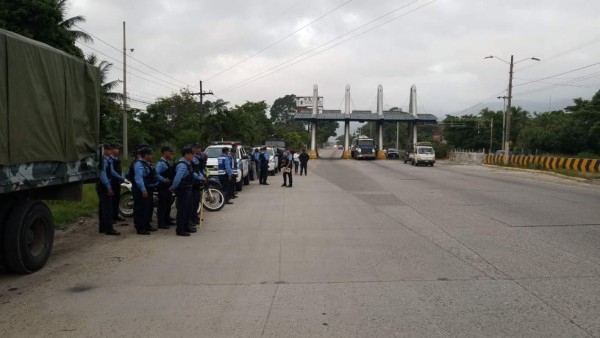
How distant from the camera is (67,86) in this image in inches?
308

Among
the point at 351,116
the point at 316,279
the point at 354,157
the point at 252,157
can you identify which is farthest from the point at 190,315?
the point at 351,116

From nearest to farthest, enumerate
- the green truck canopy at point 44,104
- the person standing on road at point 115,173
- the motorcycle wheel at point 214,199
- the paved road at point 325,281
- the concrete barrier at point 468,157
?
the paved road at point 325,281 < the green truck canopy at point 44,104 < the person standing on road at point 115,173 < the motorcycle wheel at point 214,199 < the concrete barrier at point 468,157

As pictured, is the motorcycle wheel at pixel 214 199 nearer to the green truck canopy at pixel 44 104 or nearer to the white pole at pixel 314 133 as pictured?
the green truck canopy at pixel 44 104

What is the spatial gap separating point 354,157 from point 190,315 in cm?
6018

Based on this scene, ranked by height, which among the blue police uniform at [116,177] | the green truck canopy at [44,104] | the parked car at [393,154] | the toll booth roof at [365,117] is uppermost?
the toll booth roof at [365,117]

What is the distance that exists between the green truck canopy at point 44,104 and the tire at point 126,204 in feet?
12.2

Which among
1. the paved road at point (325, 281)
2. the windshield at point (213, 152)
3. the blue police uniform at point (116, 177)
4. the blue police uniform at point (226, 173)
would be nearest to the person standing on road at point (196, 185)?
the paved road at point (325, 281)

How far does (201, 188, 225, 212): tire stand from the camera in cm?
1360

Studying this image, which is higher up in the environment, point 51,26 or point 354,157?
point 51,26

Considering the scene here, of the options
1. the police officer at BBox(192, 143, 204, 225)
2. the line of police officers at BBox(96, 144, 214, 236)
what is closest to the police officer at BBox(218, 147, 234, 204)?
the police officer at BBox(192, 143, 204, 225)

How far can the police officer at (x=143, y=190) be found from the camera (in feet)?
32.2

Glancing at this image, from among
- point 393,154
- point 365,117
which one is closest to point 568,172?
point 393,154

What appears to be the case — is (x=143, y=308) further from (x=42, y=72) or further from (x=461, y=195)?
(x=461, y=195)

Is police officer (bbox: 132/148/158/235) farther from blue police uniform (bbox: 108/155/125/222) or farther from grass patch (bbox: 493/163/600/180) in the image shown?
grass patch (bbox: 493/163/600/180)
